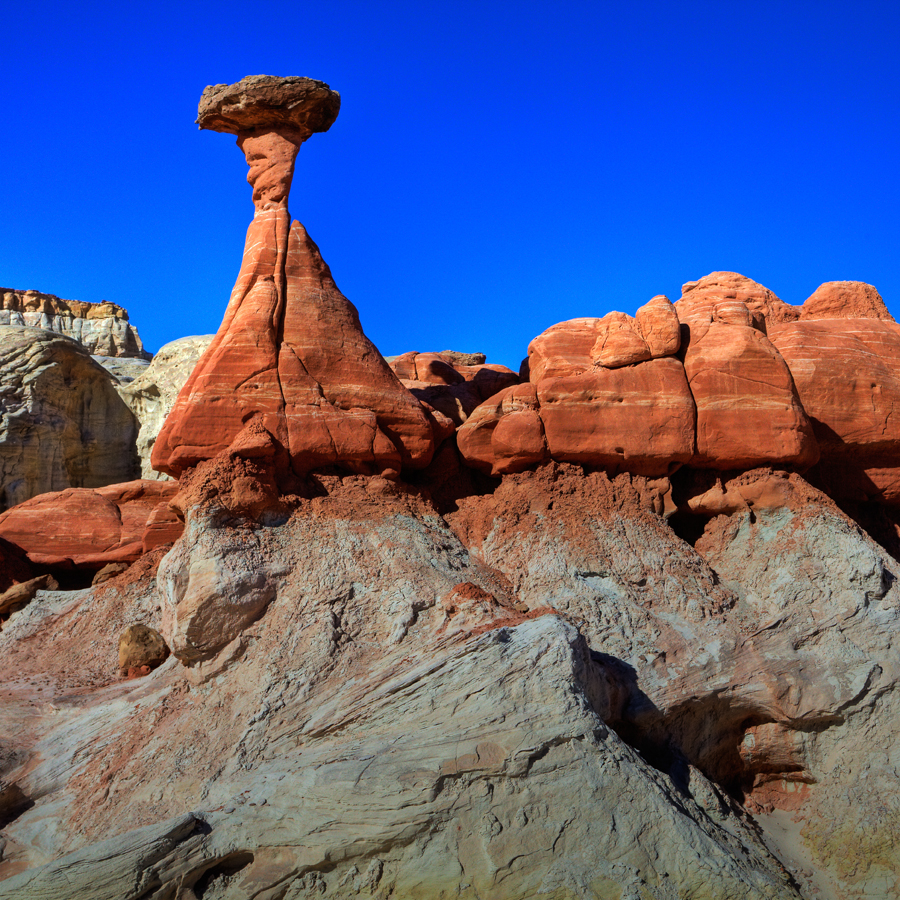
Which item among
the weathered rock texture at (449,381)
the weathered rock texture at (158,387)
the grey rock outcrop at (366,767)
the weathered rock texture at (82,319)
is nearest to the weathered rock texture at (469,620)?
the grey rock outcrop at (366,767)

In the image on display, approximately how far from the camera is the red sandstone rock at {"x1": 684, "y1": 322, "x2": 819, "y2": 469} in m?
12.1

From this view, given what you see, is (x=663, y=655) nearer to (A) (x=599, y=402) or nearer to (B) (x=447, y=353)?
(A) (x=599, y=402)

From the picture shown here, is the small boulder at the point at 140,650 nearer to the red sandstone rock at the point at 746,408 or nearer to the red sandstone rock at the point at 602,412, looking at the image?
the red sandstone rock at the point at 602,412

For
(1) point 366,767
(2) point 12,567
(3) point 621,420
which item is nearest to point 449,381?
(3) point 621,420

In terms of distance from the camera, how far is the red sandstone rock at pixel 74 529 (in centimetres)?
1378

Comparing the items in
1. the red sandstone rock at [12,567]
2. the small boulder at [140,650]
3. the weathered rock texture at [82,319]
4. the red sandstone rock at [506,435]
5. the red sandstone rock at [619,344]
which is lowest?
the small boulder at [140,650]

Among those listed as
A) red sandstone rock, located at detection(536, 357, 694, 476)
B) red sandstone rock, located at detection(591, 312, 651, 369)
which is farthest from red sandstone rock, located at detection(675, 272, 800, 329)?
red sandstone rock, located at detection(536, 357, 694, 476)

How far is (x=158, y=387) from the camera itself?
74.4ft

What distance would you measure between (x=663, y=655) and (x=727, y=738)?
130 cm

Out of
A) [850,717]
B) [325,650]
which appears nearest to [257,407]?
[325,650]

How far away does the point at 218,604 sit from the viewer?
373 inches

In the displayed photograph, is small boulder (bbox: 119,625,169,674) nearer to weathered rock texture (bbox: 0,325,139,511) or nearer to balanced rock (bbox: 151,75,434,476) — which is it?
balanced rock (bbox: 151,75,434,476)

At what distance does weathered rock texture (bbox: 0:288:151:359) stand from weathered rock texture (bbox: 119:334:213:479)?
41.4ft

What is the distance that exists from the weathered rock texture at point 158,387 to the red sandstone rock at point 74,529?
761 cm
